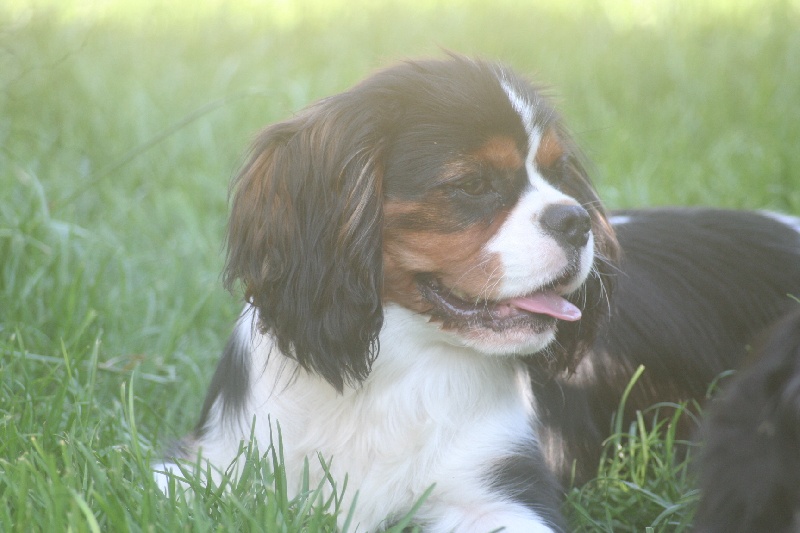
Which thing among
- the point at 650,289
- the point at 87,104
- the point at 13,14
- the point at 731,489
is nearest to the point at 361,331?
the point at 731,489

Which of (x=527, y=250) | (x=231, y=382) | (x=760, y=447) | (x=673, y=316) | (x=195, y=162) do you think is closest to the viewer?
(x=760, y=447)

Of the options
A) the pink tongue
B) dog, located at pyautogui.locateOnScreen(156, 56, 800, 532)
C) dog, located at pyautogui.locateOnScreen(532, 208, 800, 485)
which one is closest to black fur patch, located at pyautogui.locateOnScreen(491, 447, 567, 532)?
dog, located at pyautogui.locateOnScreen(156, 56, 800, 532)

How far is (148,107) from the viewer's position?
5883 millimetres

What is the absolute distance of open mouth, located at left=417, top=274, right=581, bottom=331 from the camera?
8.34ft

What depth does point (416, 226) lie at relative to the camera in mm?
2520

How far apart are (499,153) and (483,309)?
379 millimetres

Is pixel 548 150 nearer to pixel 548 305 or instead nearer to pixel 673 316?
pixel 548 305

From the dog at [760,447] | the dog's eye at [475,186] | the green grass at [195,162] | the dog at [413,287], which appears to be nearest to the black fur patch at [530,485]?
the dog at [413,287]

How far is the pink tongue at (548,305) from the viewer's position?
2.57 meters

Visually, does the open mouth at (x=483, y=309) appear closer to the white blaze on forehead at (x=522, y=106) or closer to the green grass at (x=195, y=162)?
the white blaze on forehead at (x=522, y=106)

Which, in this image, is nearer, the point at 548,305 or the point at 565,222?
the point at 565,222

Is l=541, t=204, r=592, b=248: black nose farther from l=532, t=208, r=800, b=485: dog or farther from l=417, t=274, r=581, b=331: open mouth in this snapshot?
l=532, t=208, r=800, b=485: dog

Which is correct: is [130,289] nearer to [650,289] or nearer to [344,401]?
[344,401]

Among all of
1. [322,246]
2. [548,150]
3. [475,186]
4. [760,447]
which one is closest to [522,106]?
[548,150]
